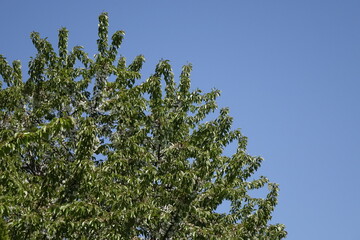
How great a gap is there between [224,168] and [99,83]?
554 centimetres

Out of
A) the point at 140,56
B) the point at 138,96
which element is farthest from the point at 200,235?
the point at 140,56

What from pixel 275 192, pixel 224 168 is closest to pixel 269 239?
pixel 275 192

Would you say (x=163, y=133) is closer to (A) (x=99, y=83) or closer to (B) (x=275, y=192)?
(A) (x=99, y=83)

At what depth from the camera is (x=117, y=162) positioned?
Result: 45.9 feet

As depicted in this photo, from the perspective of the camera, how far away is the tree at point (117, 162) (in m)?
12.4

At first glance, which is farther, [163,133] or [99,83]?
[99,83]

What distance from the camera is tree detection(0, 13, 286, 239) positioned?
40.6ft

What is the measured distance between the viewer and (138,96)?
1614 cm

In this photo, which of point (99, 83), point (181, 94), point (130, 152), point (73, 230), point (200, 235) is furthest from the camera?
point (181, 94)

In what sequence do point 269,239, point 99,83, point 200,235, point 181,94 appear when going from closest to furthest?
point 200,235 → point 269,239 → point 99,83 → point 181,94

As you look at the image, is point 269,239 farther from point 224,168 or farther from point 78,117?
point 78,117

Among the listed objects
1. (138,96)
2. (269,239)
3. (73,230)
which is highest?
(138,96)

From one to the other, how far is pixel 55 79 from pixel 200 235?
24.4 feet

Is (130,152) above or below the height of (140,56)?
below
